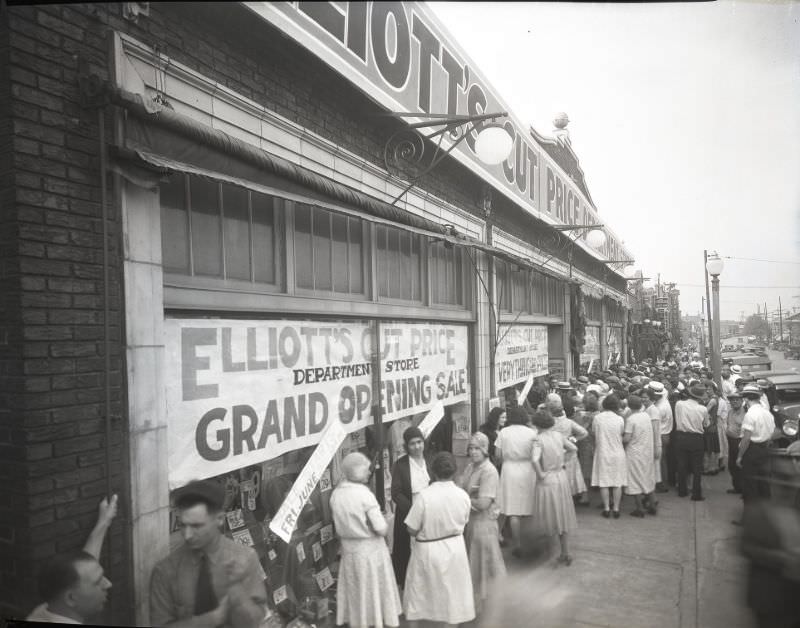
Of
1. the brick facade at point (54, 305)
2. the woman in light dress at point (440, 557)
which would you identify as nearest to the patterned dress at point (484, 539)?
the woman in light dress at point (440, 557)

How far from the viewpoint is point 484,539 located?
14.7 ft

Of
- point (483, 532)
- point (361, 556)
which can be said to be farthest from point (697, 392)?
point (361, 556)

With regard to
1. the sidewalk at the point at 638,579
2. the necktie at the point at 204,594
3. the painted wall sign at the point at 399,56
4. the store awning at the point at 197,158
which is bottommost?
the sidewalk at the point at 638,579

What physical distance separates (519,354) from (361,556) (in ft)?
21.4

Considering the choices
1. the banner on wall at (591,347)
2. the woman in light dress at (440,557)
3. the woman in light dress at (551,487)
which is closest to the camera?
the woman in light dress at (440,557)

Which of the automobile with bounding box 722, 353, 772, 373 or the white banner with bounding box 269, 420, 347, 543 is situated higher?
the white banner with bounding box 269, 420, 347, 543

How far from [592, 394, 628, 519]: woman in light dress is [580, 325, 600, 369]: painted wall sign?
7581 millimetres

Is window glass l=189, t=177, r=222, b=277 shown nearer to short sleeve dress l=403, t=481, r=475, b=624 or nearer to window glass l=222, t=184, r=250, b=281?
window glass l=222, t=184, r=250, b=281

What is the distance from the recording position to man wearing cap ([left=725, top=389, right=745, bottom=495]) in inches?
307

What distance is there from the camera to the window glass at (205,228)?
3502 mm

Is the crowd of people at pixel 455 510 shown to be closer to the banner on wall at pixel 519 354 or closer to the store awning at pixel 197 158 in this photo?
the banner on wall at pixel 519 354

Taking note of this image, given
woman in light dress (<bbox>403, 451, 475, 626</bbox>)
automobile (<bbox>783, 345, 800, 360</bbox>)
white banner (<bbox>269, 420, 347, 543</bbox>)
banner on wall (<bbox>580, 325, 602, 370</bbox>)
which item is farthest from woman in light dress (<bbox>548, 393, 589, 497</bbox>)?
automobile (<bbox>783, 345, 800, 360</bbox>)

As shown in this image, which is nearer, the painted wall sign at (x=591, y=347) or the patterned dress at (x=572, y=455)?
the patterned dress at (x=572, y=455)

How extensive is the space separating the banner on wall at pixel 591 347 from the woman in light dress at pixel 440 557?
1132cm
